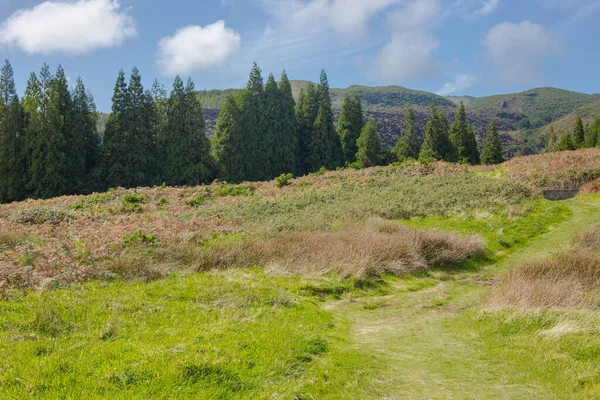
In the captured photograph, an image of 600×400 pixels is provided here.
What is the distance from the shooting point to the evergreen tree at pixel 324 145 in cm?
5516

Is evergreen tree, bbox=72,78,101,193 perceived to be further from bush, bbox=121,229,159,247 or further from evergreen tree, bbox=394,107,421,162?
evergreen tree, bbox=394,107,421,162

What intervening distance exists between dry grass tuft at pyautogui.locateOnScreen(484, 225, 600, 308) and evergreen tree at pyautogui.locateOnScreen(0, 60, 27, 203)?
44.0 meters

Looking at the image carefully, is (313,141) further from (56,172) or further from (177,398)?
(177,398)

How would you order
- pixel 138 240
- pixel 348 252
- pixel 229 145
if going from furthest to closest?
pixel 229 145, pixel 138 240, pixel 348 252

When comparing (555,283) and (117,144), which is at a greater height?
(117,144)

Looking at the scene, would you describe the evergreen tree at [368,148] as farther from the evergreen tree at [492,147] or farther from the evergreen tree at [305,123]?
the evergreen tree at [492,147]

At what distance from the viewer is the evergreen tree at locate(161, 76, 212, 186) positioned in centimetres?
4603

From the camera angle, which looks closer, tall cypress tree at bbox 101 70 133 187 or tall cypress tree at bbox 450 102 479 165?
tall cypress tree at bbox 101 70 133 187

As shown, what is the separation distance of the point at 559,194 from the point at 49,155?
138ft

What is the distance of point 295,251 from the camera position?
40.5 ft

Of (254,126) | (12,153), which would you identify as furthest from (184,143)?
(12,153)

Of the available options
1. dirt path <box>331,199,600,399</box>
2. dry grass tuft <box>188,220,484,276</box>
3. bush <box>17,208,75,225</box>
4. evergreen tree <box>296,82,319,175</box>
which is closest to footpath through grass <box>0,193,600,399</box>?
dirt path <box>331,199,600,399</box>

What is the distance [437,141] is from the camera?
178ft

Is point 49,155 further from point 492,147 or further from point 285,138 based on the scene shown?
point 492,147
